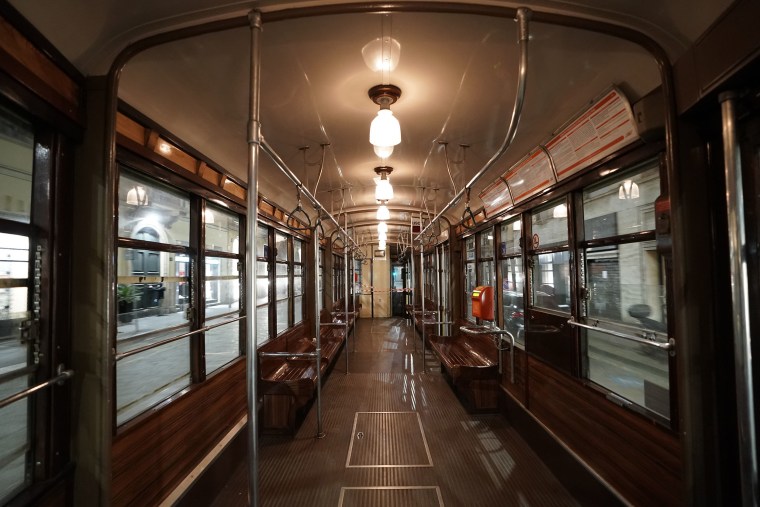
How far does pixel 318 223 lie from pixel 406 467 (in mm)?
2291

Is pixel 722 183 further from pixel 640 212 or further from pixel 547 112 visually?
pixel 547 112

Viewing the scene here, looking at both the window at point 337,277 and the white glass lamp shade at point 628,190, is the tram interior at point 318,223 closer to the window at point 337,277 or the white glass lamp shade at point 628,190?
the white glass lamp shade at point 628,190

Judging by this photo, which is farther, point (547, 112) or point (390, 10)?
point (547, 112)

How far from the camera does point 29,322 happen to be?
1432 millimetres

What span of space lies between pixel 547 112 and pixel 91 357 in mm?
3056

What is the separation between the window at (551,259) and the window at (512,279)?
0.32 meters

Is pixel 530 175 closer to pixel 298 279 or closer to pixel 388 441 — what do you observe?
pixel 388 441

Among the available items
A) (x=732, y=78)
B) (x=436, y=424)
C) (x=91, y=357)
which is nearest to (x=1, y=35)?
(x=91, y=357)

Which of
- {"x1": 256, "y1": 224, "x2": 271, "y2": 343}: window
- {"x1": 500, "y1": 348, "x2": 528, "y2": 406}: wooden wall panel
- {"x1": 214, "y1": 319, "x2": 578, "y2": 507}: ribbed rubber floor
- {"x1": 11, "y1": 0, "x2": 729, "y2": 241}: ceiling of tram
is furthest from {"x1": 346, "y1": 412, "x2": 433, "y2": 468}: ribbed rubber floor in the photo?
{"x1": 11, "y1": 0, "x2": 729, "y2": 241}: ceiling of tram

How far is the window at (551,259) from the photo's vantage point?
299 centimetres

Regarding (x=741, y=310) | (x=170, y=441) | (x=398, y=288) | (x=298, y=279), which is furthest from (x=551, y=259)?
(x=398, y=288)

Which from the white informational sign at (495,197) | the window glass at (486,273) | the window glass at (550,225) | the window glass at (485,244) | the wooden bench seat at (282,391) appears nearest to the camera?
the window glass at (550,225)

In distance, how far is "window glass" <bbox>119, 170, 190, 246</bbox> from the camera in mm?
1970

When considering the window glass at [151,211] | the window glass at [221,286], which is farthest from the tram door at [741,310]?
the window glass at [221,286]
